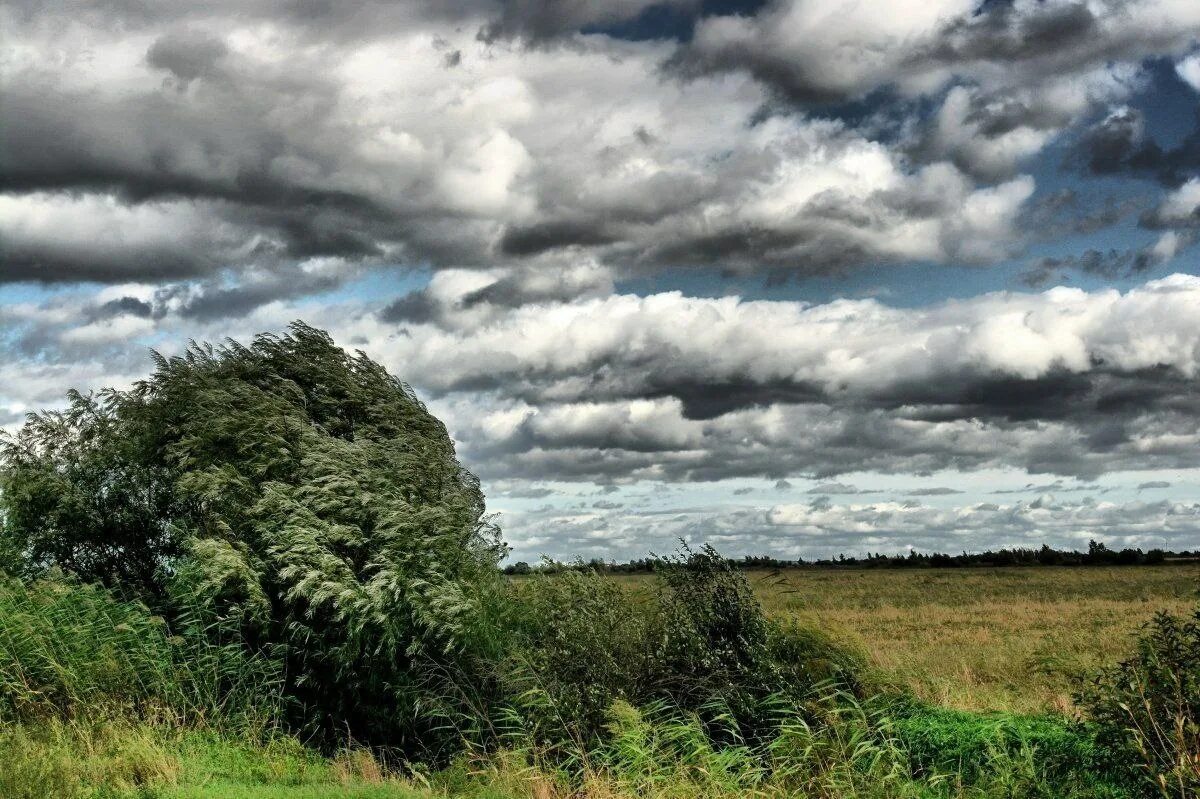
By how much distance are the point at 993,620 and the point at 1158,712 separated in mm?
34006

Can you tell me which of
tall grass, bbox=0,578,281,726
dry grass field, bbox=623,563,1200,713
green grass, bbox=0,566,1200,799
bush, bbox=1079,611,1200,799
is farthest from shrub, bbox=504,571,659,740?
bush, bbox=1079,611,1200,799

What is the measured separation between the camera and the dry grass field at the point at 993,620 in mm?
18125

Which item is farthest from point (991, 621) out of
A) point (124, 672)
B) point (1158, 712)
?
point (1158, 712)

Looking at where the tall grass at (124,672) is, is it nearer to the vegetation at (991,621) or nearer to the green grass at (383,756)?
the green grass at (383,756)

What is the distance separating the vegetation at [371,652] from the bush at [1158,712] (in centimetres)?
4

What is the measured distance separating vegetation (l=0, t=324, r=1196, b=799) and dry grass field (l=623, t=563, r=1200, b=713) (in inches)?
56.7

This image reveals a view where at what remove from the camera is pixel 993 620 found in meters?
42.1

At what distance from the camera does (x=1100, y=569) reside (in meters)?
82.4

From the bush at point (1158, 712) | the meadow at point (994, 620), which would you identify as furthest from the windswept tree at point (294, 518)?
the bush at point (1158, 712)

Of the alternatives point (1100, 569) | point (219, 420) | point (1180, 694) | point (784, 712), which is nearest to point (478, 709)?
point (784, 712)

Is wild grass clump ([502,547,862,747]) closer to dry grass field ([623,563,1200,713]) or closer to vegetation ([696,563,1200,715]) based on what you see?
vegetation ([696,563,1200,715])

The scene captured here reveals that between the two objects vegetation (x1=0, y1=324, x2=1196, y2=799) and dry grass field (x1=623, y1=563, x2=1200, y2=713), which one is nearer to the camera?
vegetation (x1=0, y1=324, x2=1196, y2=799)

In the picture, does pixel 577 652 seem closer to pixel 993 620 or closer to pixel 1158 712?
pixel 1158 712

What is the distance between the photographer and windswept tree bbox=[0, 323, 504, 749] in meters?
17.9
